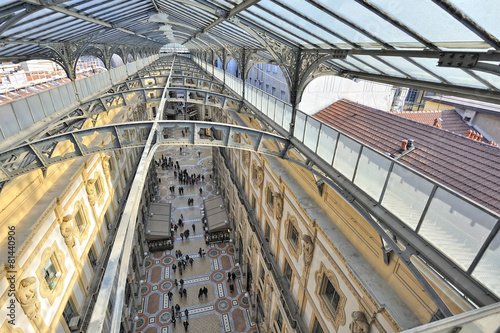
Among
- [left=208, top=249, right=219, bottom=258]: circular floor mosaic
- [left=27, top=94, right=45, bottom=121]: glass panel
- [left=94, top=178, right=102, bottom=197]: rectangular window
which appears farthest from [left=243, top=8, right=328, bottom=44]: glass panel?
[left=208, top=249, right=219, bottom=258]: circular floor mosaic

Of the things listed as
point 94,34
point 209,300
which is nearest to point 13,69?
point 94,34

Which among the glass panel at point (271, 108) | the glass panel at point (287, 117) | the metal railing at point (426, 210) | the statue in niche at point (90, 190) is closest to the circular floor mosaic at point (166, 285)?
the statue in niche at point (90, 190)

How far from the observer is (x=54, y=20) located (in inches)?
385

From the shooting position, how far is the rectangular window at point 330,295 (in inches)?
340

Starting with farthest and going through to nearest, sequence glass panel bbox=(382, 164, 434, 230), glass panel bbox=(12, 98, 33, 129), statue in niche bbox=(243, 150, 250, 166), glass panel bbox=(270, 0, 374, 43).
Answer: statue in niche bbox=(243, 150, 250, 166), glass panel bbox=(12, 98, 33, 129), glass panel bbox=(270, 0, 374, 43), glass panel bbox=(382, 164, 434, 230)

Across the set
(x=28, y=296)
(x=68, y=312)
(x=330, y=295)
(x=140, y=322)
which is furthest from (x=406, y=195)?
(x=140, y=322)

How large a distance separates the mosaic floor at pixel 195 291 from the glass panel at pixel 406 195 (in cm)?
1502

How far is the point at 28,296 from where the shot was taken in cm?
737

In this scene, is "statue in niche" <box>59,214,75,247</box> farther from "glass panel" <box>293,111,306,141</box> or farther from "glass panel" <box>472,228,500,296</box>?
"glass panel" <box>472,228,500,296</box>

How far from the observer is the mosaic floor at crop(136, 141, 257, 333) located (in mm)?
17016

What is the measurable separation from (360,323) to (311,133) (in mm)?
5318

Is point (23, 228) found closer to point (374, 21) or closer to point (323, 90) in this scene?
point (374, 21)

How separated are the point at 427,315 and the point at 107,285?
20.4 feet

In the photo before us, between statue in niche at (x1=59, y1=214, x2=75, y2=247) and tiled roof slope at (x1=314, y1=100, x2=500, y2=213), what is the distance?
41.7ft
